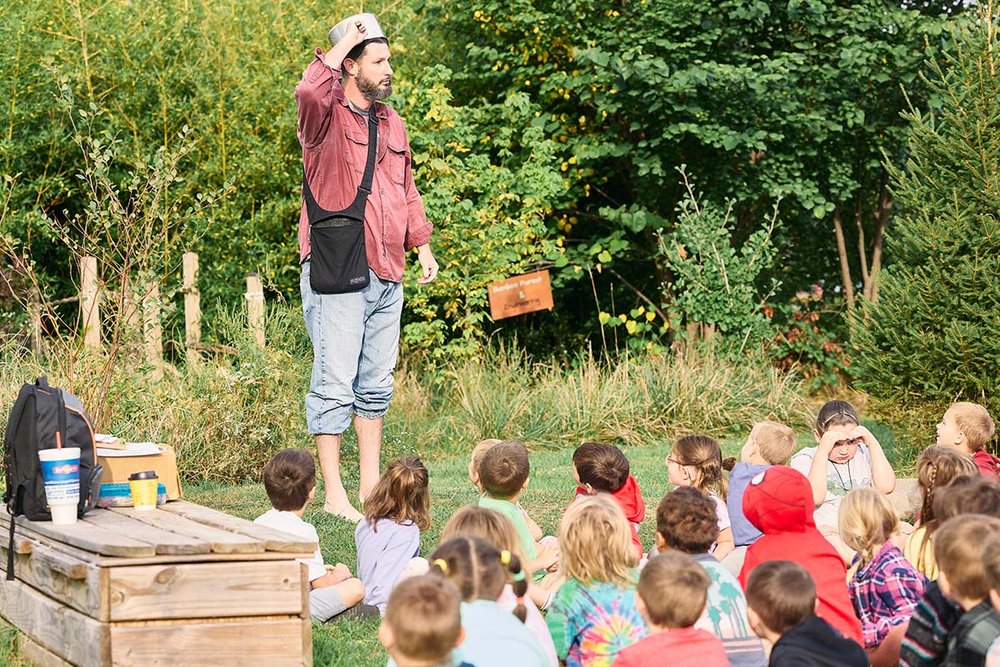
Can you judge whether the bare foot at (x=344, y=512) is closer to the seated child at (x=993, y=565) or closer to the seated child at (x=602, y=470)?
the seated child at (x=602, y=470)

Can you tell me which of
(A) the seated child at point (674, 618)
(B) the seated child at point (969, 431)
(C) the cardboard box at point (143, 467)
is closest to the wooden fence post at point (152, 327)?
(C) the cardboard box at point (143, 467)

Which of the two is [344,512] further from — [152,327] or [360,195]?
[152,327]

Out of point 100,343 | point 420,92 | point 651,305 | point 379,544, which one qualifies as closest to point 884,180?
point 651,305

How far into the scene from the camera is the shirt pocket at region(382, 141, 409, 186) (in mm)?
7039

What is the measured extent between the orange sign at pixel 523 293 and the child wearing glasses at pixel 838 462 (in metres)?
5.67

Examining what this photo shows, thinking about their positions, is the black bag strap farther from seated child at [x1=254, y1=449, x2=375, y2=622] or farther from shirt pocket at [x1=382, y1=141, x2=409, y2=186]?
seated child at [x1=254, y1=449, x2=375, y2=622]

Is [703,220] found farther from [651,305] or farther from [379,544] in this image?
[379,544]

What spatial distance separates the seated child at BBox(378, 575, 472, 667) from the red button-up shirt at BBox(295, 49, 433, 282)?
3.77 meters

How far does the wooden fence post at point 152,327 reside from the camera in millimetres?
8156

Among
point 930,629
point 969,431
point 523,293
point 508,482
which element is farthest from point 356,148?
point 523,293

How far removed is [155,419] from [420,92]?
16.4 ft

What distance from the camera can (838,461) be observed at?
6.42m

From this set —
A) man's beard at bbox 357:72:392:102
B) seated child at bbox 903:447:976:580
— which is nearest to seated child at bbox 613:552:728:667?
seated child at bbox 903:447:976:580

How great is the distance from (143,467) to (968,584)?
3.09 meters
